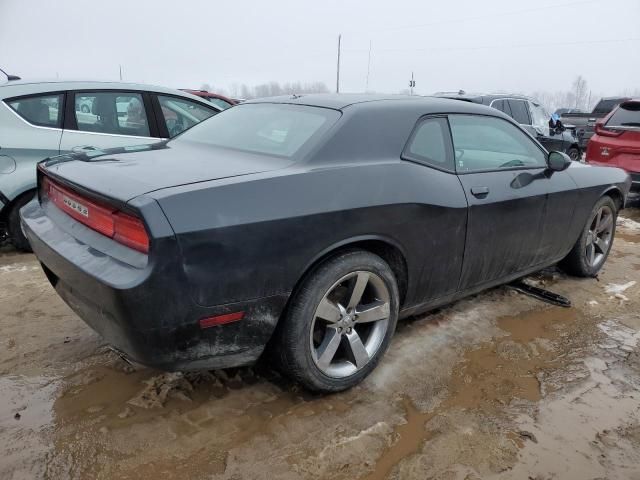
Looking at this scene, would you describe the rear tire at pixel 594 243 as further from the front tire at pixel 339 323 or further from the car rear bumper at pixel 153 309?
the car rear bumper at pixel 153 309

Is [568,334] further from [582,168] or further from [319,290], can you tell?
[319,290]

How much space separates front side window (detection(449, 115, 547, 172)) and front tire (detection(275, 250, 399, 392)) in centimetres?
92

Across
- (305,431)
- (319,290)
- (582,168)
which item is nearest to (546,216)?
(582,168)

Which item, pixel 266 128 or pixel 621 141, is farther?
pixel 621 141

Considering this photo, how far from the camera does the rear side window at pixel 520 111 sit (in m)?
9.27

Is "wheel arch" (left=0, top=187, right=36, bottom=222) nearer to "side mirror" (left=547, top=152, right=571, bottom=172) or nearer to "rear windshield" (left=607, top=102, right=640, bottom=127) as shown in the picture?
"side mirror" (left=547, top=152, right=571, bottom=172)

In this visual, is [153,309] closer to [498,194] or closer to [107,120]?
[498,194]

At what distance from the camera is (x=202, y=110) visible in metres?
5.26

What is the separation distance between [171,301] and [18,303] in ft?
7.33

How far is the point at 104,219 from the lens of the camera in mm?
2031

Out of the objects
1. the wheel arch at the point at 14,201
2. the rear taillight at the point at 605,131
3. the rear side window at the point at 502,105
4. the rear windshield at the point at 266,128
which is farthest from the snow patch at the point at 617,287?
the rear side window at the point at 502,105

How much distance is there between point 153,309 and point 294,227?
2.13ft

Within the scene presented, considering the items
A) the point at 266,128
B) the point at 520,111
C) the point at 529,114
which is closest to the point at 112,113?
the point at 266,128

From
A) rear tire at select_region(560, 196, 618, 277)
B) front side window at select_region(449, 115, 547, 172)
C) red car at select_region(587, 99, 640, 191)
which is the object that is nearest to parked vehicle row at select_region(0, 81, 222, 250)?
front side window at select_region(449, 115, 547, 172)
